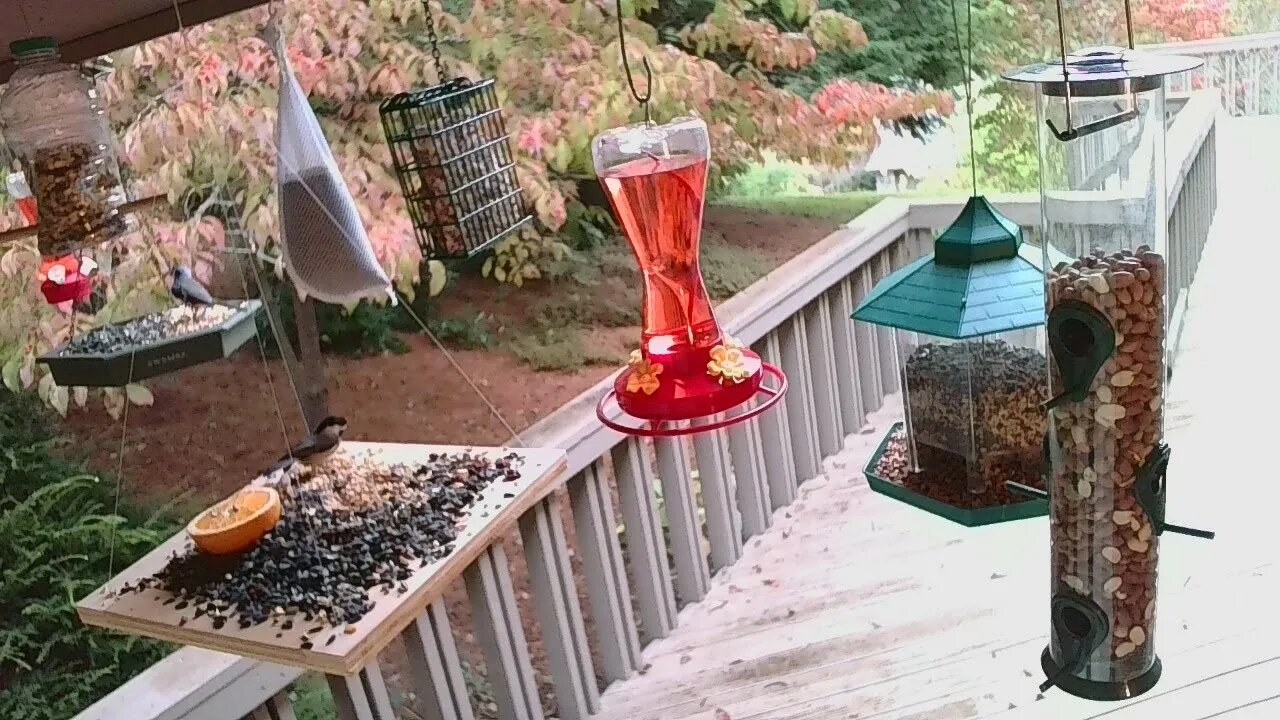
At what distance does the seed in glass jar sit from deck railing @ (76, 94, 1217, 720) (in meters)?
1.05

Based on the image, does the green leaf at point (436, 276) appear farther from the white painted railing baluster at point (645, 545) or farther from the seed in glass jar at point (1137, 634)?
the seed in glass jar at point (1137, 634)

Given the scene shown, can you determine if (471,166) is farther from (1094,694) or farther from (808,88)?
(808,88)

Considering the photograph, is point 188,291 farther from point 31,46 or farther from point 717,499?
point 717,499

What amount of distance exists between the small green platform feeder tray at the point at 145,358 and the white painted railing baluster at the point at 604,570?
0.76 meters

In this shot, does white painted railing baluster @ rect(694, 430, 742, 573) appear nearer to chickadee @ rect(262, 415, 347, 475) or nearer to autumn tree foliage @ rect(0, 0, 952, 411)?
autumn tree foliage @ rect(0, 0, 952, 411)

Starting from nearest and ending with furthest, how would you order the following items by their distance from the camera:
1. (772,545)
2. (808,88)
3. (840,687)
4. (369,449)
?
(369,449), (840,687), (772,545), (808,88)

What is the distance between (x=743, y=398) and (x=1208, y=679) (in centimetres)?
113

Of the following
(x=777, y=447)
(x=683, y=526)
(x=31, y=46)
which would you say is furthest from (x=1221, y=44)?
(x=31, y=46)

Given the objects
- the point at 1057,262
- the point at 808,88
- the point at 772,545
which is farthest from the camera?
the point at 808,88

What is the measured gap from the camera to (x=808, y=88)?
3779 millimetres

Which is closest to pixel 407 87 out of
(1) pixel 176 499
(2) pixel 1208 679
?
(1) pixel 176 499

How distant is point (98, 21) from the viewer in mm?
1195

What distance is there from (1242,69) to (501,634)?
3.41 meters

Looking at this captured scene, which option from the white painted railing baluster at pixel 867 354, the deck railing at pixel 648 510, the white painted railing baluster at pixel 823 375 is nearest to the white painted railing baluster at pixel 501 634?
the deck railing at pixel 648 510
